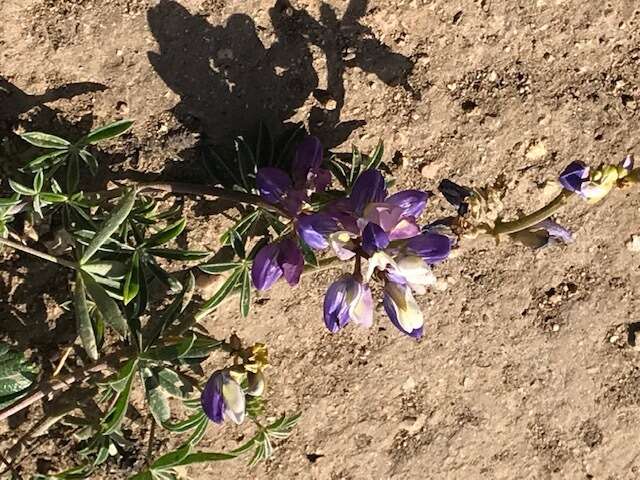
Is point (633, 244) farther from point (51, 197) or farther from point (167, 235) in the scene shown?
point (51, 197)

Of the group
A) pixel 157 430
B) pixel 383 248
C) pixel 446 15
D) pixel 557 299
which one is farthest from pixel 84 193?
pixel 557 299

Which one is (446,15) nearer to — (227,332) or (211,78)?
(211,78)

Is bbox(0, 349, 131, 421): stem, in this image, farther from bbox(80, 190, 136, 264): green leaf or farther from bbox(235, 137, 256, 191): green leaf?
bbox(235, 137, 256, 191): green leaf

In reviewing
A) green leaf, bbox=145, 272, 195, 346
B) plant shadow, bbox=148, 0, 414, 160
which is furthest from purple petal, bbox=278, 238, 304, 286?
plant shadow, bbox=148, 0, 414, 160

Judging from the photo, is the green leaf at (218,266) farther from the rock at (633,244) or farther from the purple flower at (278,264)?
the rock at (633,244)

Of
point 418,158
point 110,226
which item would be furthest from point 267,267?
point 418,158
